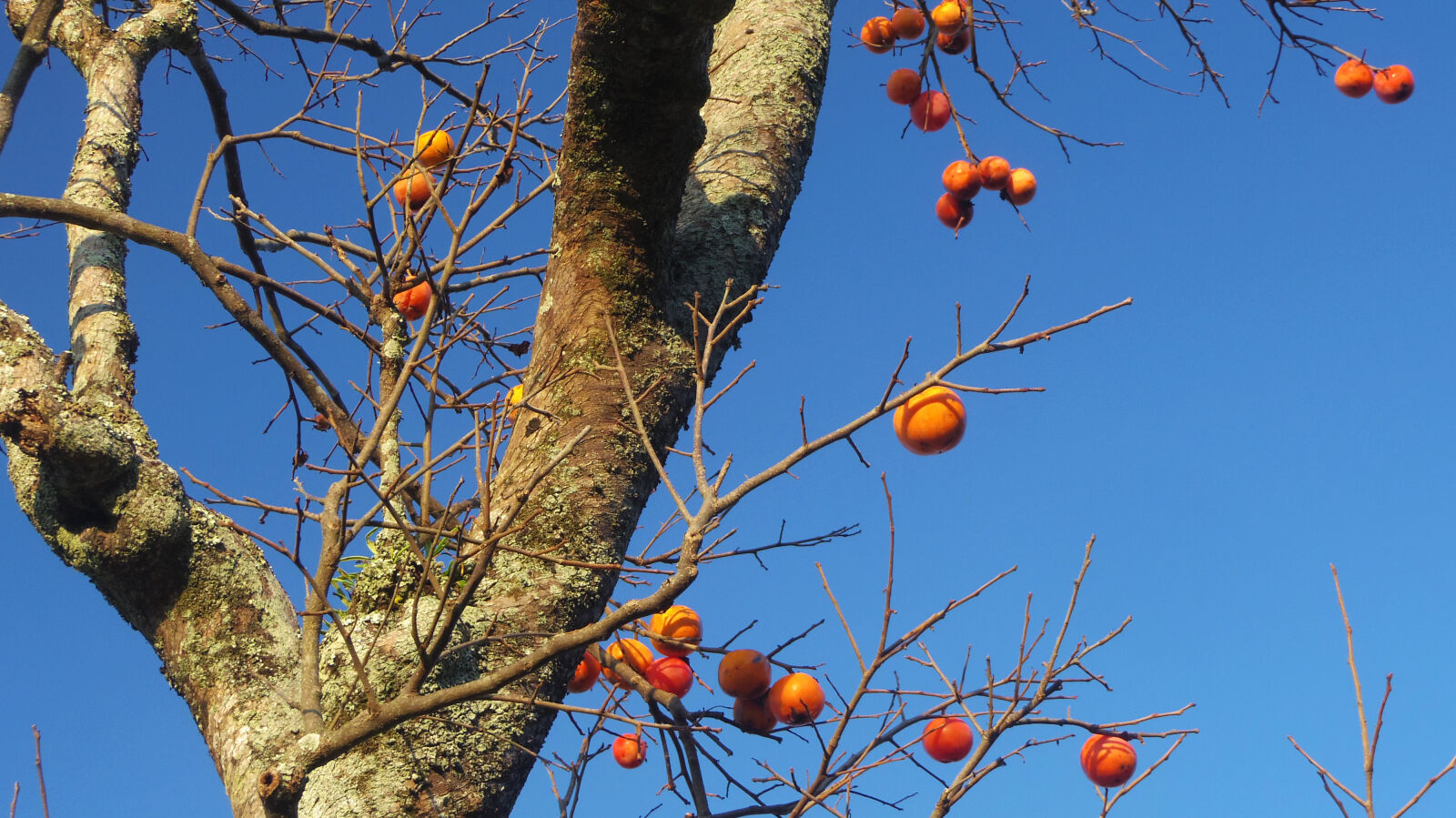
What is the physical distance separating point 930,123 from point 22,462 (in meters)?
2.98

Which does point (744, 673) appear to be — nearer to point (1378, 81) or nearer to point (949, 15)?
point (949, 15)

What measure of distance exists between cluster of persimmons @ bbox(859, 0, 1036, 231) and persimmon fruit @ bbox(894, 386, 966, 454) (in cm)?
160

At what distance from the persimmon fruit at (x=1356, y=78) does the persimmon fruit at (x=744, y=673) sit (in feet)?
12.4

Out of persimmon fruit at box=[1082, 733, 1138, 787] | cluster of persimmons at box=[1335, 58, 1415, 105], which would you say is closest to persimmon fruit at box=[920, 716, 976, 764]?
persimmon fruit at box=[1082, 733, 1138, 787]

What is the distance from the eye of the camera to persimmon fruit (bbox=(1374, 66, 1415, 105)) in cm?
410

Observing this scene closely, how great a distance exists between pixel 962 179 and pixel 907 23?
59 centimetres

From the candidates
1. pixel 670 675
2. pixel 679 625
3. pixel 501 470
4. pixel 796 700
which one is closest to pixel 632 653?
pixel 670 675

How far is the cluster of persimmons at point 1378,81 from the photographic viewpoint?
4105 mm

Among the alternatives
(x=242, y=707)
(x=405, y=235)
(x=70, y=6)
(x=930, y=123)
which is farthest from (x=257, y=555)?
(x=930, y=123)

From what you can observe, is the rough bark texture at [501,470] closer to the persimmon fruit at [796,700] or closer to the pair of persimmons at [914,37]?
the persimmon fruit at [796,700]

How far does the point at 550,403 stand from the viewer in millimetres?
1781

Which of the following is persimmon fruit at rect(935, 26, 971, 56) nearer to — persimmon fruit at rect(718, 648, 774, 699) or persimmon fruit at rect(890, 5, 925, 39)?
persimmon fruit at rect(890, 5, 925, 39)

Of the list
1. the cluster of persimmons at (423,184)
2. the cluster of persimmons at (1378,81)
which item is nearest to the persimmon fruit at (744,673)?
the cluster of persimmons at (423,184)

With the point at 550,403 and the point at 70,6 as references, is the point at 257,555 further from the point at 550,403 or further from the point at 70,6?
the point at 70,6
